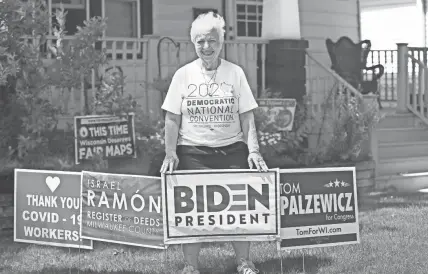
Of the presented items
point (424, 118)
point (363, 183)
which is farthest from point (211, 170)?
point (424, 118)

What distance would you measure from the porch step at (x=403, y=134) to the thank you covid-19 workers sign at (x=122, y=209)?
681 cm

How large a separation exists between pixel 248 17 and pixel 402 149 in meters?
3.63

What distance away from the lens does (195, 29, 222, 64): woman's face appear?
587 cm

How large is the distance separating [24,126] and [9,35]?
98cm

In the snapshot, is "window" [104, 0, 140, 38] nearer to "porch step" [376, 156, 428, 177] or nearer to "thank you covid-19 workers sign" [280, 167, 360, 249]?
"porch step" [376, 156, 428, 177]

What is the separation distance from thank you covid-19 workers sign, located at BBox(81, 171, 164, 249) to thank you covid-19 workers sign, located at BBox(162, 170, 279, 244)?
0.98 feet

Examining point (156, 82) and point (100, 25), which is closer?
point (100, 25)

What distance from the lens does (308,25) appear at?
46.5ft

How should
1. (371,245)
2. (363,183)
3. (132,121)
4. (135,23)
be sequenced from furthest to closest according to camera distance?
(135,23) < (363,183) < (132,121) < (371,245)

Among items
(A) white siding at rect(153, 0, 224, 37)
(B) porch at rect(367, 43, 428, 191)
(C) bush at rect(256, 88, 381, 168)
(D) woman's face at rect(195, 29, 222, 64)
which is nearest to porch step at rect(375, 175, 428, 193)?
(B) porch at rect(367, 43, 428, 191)

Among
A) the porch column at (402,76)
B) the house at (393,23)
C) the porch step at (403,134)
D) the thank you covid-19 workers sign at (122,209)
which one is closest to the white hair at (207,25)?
the thank you covid-19 workers sign at (122,209)

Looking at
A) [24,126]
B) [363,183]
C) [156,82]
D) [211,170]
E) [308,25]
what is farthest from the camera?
[308,25]

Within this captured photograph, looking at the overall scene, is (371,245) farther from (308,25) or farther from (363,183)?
(308,25)

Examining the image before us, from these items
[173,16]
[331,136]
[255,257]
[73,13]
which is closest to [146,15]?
[173,16]
